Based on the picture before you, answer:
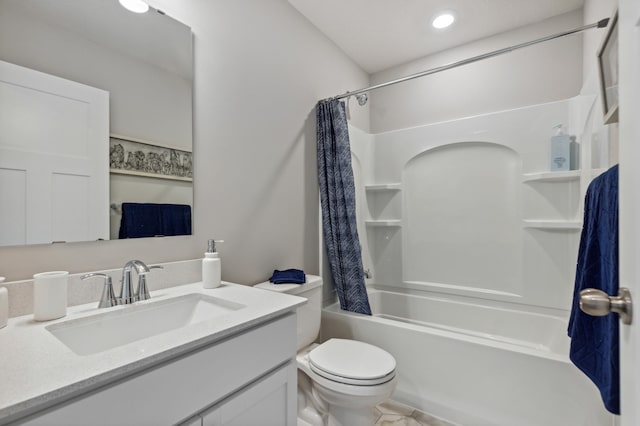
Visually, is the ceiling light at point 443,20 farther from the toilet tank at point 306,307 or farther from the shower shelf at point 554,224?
the toilet tank at point 306,307

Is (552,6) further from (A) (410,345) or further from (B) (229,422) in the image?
(B) (229,422)

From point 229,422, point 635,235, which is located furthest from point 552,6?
point 229,422

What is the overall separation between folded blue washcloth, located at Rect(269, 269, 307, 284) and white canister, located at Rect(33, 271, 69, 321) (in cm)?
92

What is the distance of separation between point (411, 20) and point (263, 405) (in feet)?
8.02

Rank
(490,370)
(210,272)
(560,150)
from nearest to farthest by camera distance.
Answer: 1. (210,272)
2. (490,370)
3. (560,150)

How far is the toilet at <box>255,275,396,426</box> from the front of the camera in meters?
1.34

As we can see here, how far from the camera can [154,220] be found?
1.26m

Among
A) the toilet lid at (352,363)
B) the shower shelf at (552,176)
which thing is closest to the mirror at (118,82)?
the toilet lid at (352,363)

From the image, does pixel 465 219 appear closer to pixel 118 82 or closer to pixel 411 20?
pixel 411 20

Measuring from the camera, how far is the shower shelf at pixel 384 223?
271cm

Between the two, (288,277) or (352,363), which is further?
(288,277)

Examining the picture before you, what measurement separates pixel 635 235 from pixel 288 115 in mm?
1758

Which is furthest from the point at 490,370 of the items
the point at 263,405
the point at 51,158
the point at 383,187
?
the point at 51,158

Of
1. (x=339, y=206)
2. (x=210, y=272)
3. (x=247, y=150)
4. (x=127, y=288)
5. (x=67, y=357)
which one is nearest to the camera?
(x=67, y=357)
